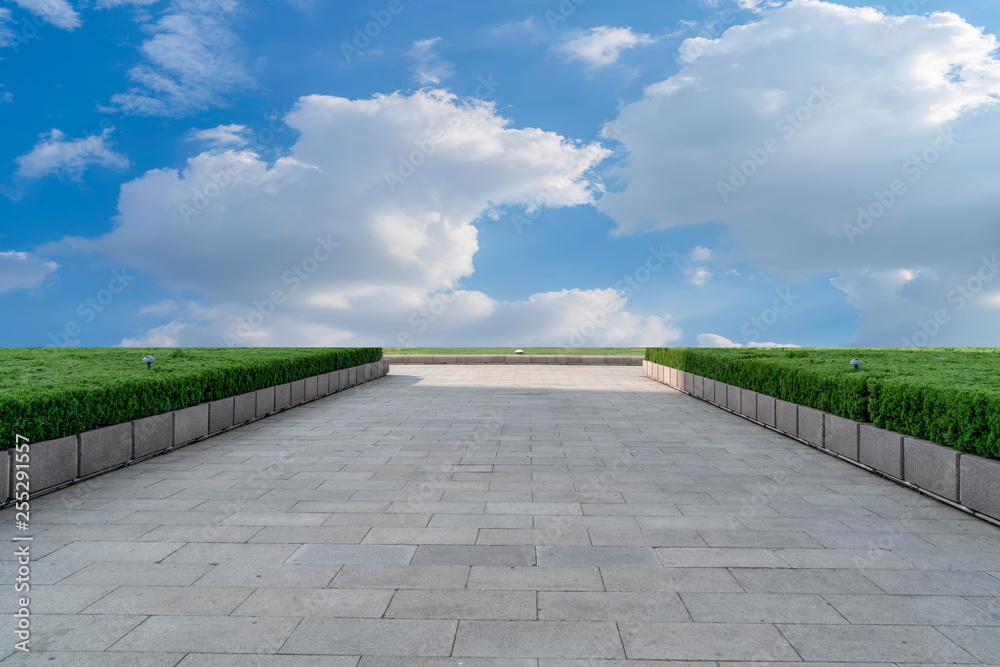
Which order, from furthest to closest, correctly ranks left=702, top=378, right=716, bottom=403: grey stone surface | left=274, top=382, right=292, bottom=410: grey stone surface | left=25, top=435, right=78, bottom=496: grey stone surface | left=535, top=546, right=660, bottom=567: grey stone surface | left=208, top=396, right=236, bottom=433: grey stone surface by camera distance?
1. left=702, top=378, right=716, bottom=403: grey stone surface
2. left=274, top=382, right=292, bottom=410: grey stone surface
3. left=208, top=396, right=236, bottom=433: grey stone surface
4. left=25, top=435, right=78, bottom=496: grey stone surface
5. left=535, top=546, right=660, bottom=567: grey stone surface

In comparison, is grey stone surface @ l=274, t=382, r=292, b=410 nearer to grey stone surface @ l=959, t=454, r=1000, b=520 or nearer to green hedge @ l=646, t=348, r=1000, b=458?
green hedge @ l=646, t=348, r=1000, b=458

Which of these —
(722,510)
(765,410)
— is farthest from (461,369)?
(722,510)

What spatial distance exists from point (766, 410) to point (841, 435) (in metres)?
2.42

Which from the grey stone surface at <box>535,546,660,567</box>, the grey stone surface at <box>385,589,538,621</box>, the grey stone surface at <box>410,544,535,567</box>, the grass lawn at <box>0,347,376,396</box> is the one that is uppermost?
the grass lawn at <box>0,347,376,396</box>

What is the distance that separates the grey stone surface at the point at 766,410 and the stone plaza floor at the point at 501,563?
2.32 meters

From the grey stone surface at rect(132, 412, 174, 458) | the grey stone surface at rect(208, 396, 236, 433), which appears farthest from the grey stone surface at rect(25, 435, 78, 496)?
the grey stone surface at rect(208, 396, 236, 433)

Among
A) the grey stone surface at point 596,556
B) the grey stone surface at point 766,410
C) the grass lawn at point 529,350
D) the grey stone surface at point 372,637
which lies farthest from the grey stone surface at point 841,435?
the grass lawn at point 529,350

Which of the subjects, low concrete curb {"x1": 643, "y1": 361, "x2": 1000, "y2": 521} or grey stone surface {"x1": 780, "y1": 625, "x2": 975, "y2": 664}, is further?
low concrete curb {"x1": 643, "y1": 361, "x2": 1000, "y2": 521}

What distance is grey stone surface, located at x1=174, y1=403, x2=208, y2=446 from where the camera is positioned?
8.75 meters

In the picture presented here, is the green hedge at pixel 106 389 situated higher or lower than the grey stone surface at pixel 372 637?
higher

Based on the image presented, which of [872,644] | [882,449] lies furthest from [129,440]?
[882,449]

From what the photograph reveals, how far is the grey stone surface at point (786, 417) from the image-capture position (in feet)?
31.0

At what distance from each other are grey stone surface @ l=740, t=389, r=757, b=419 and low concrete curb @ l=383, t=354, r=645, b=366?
14565 mm

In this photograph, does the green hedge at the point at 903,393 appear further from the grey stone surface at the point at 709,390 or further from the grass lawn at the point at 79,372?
the grass lawn at the point at 79,372
